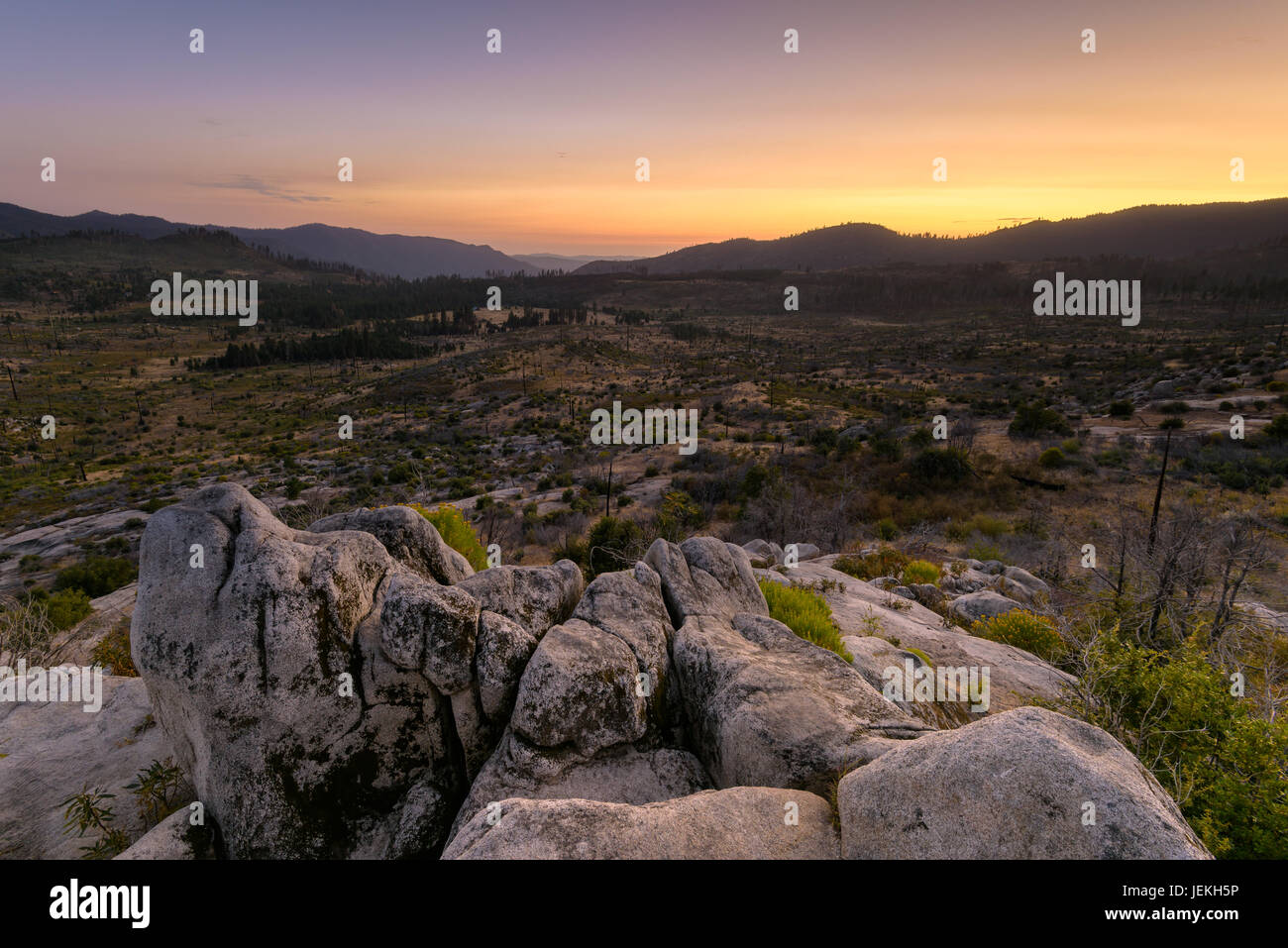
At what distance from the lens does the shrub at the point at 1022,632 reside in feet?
43.5

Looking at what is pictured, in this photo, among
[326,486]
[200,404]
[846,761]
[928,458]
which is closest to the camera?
[846,761]

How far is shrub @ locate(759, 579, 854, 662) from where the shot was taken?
34.1 feet

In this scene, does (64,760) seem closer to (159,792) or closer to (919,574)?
(159,792)

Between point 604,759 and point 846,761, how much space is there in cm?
277

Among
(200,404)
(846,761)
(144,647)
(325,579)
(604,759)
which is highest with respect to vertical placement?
(200,404)

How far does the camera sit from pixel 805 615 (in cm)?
1100

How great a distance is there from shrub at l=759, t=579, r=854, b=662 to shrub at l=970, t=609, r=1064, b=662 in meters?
4.50

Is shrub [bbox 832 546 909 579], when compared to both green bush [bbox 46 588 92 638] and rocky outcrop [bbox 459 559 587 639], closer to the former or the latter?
rocky outcrop [bbox 459 559 587 639]

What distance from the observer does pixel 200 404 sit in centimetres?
8100

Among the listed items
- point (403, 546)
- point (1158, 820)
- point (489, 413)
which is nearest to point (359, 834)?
point (403, 546)

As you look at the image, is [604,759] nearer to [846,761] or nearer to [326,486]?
[846,761]

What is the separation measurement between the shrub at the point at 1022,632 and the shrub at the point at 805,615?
4.50 metres

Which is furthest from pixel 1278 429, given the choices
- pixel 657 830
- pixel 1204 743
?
pixel 657 830
